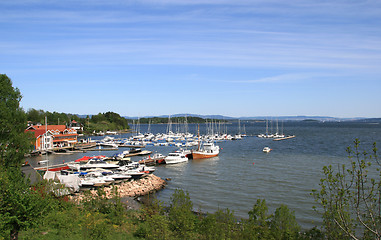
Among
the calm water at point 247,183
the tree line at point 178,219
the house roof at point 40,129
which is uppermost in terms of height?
the house roof at point 40,129

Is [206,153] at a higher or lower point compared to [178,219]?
lower

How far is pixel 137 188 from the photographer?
3120 cm

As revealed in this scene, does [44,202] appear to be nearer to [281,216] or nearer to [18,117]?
[281,216]

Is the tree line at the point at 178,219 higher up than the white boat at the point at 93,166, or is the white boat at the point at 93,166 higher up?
the tree line at the point at 178,219

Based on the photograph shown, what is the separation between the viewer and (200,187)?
109 ft

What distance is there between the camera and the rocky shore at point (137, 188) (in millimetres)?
28994

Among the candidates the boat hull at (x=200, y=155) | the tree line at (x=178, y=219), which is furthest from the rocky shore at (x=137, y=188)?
the boat hull at (x=200, y=155)

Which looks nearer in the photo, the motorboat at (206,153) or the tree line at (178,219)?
the tree line at (178,219)

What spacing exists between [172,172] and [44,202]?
32138mm

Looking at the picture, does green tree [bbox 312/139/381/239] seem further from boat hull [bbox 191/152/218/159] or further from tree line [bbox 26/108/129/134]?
tree line [bbox 26/108/129/134]

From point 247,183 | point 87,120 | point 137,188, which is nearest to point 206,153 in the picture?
point 247,183

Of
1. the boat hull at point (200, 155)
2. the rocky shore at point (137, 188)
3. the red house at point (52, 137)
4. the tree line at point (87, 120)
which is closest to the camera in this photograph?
the rocky shore at point (137, 188)

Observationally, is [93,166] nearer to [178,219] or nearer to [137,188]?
[137,188]

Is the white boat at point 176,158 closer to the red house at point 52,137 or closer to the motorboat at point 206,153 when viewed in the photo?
the motorboat at point 206,153
